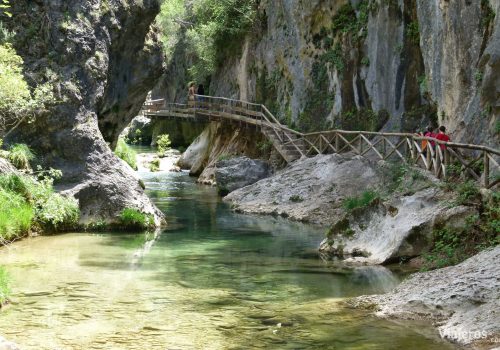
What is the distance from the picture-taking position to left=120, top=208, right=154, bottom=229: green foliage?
1855 centimetres

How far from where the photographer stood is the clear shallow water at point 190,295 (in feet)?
27.0

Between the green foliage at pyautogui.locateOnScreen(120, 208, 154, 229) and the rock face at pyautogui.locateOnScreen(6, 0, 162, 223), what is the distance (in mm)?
176

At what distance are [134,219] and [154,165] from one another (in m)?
24.6

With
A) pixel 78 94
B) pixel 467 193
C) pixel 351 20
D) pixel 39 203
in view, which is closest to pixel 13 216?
pixel 39 203

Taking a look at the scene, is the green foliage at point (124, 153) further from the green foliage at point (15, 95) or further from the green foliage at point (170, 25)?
the green foliage at point (170, 25)

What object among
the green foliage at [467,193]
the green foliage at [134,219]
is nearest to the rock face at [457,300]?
the green foliage at [467,193]

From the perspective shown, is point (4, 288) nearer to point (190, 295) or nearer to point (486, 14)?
point (190, 295)

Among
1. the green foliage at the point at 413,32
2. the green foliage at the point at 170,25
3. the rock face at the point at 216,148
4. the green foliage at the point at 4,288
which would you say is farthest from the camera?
the green foliage at the point at 170,25

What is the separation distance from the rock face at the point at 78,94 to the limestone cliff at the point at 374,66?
1000 cm

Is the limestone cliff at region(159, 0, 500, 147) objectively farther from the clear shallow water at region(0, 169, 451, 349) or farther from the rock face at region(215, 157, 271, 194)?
the clear shallow water at region(0, 169, 451, 349)

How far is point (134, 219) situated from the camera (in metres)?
18.6

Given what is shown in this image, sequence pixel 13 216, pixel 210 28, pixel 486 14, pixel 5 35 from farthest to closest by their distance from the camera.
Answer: pixel 210 28 < pixel 486 14 < pixel 5 35 < pixel 13 216

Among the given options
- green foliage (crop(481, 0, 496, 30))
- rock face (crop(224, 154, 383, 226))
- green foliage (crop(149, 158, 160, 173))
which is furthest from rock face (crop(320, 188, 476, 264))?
green foliage (crop(149, 158, 160, 173))

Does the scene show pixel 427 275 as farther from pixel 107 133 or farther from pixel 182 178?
pixel 182 178
